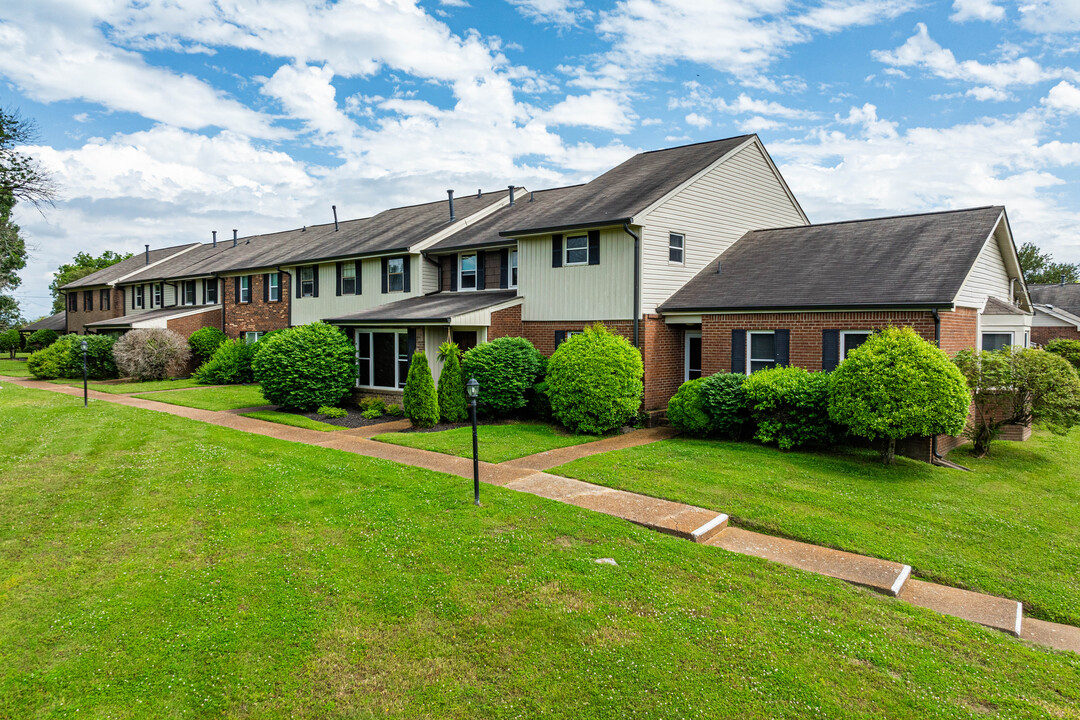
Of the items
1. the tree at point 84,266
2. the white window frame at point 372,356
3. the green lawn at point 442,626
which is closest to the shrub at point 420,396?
the white window frame at point 372,356

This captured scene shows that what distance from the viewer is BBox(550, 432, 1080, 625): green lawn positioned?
24.9ft

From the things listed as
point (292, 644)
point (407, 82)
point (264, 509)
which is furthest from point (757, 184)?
point (292, 644)

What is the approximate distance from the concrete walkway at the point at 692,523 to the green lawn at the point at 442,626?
34 centimetres

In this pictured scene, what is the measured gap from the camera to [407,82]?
21.9m

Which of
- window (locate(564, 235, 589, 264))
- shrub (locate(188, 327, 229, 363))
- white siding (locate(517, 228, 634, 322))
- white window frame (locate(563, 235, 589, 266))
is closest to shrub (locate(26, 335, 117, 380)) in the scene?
shrub (locate(188, 327, 229, 363))

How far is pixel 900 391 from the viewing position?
1148 cm

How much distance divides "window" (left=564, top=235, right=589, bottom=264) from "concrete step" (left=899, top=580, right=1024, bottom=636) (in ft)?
40.4

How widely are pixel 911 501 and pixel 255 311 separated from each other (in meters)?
28.9

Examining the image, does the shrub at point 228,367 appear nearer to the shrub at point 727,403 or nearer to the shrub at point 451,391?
the shrub at point 451,391

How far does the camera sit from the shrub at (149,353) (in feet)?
90.4

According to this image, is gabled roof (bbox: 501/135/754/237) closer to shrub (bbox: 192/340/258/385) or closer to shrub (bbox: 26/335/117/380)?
shrub (bbox: 192/340/258/385)

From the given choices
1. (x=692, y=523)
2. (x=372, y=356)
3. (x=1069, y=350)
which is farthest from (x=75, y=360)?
(x=1069, y=350)

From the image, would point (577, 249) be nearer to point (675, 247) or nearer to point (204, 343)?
point (675, 247)

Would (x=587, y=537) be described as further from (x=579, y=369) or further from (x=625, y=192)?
(x=625, y=192)
